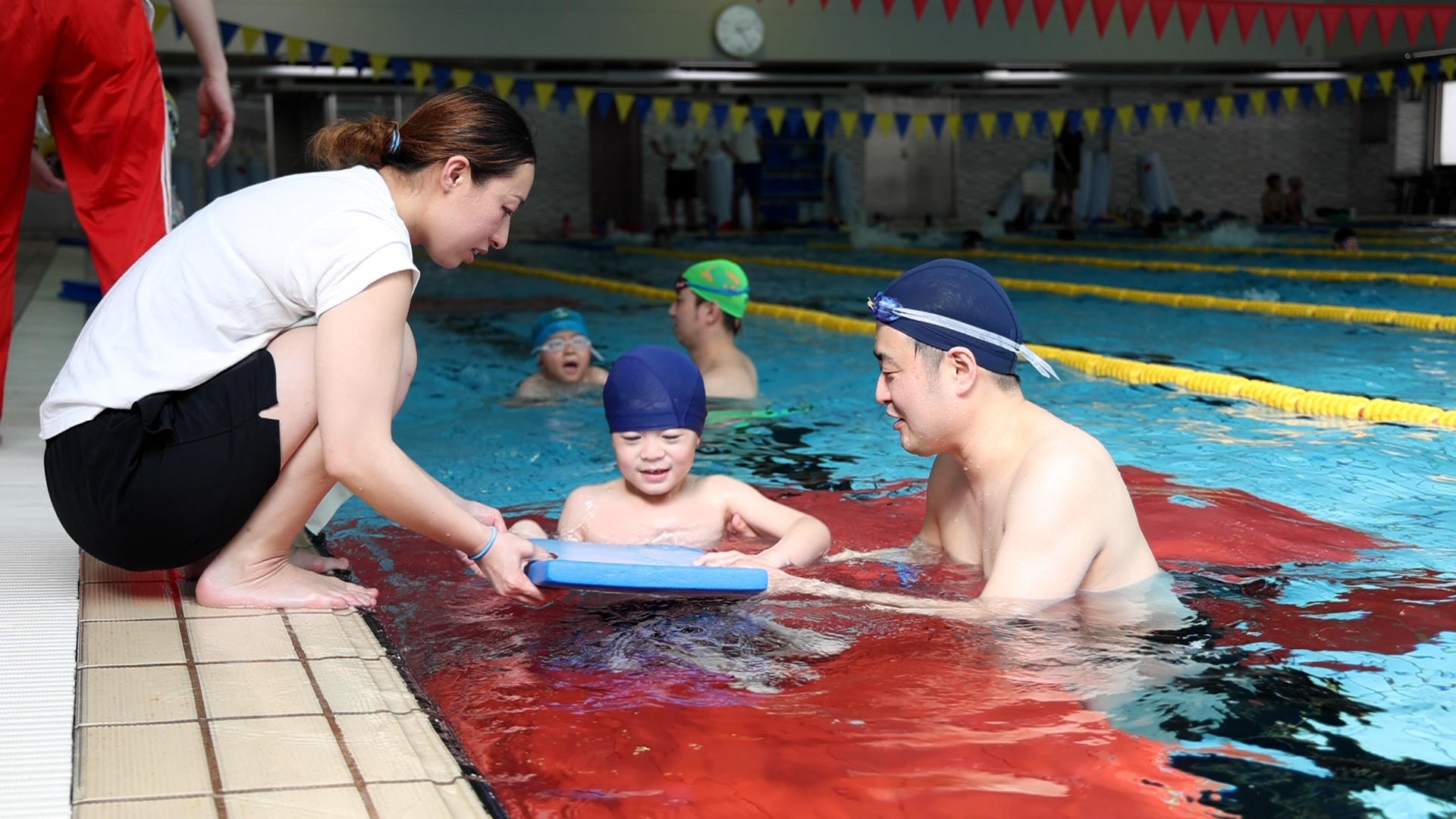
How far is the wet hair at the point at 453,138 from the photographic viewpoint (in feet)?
8.42

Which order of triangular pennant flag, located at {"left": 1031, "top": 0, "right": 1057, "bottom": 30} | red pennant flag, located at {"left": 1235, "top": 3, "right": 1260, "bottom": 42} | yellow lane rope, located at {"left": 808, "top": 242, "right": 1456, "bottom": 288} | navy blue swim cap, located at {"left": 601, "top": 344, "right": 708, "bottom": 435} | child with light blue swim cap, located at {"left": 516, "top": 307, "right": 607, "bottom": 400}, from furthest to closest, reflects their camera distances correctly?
red pennant flag, located at {"left": 1235, "top": 3, "right": 1260, "bottom": 42} → triangular pennant flag, located at {"left": 1031, "top": 0, "right": 1057, "bottom": 30} → yellow lane rope, located at {"left": 808, "top": 242, "right": 1456, "bottom": 288} → child with light blue swim cap, located at {"left": 516, "top": 307, "right": 607, "bottom": 400} → navy blue swim cap, located at {"left": 601, "top": 344, "right": 708, "bottom": 435}

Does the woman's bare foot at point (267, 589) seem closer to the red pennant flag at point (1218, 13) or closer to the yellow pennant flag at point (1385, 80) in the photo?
the red pennant flag at point (1218, 13)

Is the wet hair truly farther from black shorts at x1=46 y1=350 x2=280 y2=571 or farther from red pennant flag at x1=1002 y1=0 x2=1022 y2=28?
red pennant flag at x1=1002 y1=0 x2=1022 y2=28

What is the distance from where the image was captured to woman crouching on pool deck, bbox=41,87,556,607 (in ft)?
8.21

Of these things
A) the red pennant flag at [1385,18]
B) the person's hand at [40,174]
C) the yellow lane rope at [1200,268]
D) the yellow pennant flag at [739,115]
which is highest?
the red pennant flag at [1385,18]

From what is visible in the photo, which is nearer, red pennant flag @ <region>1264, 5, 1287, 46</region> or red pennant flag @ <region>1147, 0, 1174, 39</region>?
red pennant flag @ <region>1147, 0, 1174, 39</region>

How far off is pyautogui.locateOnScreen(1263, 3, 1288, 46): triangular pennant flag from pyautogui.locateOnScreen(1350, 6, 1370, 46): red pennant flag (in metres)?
0.88

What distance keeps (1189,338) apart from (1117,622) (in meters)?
6.32

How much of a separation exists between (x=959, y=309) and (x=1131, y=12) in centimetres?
1537

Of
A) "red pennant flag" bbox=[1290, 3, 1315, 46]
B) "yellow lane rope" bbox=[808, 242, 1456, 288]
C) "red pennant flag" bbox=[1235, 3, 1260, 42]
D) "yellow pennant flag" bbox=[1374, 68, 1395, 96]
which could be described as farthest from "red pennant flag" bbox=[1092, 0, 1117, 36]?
"yellow pennant flag" bbox=[1374, 68, 1395, 96]

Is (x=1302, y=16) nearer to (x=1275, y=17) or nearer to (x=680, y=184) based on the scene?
(x=1275, y=17)

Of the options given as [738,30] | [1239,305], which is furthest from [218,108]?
[738,30]

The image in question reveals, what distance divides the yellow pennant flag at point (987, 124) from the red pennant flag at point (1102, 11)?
3.71 meters

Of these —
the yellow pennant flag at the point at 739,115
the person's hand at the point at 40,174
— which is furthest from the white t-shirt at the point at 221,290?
the yellow pennant flag at the point at 739,115
